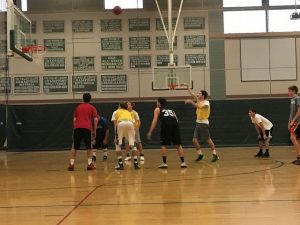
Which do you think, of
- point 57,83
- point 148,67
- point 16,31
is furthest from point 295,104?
point 57,83

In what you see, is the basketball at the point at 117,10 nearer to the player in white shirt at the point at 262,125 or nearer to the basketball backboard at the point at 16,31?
the basketball backboard at the point at 16,31

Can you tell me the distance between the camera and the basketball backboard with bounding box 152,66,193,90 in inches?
707

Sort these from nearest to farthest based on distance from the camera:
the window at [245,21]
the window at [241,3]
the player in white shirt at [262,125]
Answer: the player in white shirt at [262,125] < the window at [245,21] < the window at [241,3]

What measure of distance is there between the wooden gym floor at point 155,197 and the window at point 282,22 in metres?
13.0

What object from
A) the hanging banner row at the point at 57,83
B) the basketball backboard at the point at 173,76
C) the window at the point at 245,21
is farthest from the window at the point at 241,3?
the hanging banner row at the point at 57,83

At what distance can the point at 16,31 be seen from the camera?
14406mm

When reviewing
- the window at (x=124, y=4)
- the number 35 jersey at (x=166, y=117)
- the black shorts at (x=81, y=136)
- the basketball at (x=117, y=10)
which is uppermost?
the window at (x=124, y=4)

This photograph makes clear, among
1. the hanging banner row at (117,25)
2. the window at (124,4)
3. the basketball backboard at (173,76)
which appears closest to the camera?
the basketball backboard at (173,76)

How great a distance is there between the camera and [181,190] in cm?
726

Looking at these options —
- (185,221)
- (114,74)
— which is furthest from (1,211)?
(114,74)

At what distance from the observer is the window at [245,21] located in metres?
21.9

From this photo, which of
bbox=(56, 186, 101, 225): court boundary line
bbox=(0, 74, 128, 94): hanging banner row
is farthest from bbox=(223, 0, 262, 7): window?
bbox=(56, 186, 101, 225): court boundary line

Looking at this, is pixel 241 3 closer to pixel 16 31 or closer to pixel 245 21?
pixel 245 21

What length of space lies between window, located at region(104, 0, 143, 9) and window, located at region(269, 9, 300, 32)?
20.6 feet
